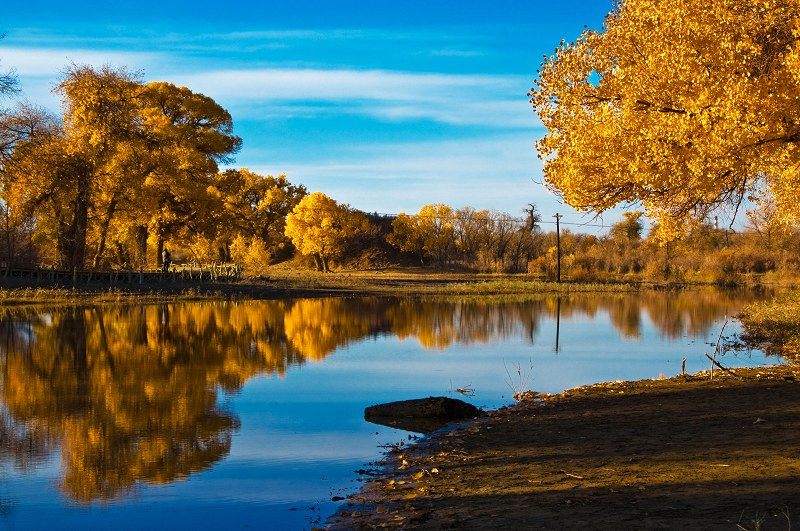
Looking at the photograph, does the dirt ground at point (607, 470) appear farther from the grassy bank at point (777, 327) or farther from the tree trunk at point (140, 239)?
the tree trunk at point (140, 239)

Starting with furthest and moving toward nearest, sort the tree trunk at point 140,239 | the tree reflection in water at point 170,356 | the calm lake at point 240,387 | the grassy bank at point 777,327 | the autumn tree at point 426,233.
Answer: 1. the autumn tree at point 426,233
2. the tree trunk at point 140,239
3. the grassy bank at point 777,327
4. the tree reflection in water at point 170,356
5. the calm lake at point 240,387

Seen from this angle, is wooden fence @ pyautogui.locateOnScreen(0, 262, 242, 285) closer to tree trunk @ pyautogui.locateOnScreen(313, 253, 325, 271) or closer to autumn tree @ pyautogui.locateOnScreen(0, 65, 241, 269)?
autumn tree @ pyautogui.locateOnScreen(0, 65, 241, 269)

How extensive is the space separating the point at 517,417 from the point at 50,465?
6851 mm

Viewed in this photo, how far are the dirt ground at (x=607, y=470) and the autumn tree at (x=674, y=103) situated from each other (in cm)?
428

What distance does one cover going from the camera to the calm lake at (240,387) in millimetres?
9078

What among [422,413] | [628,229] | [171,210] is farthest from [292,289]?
[628,229]

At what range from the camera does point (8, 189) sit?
39125 mm

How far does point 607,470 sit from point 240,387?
33.5ft

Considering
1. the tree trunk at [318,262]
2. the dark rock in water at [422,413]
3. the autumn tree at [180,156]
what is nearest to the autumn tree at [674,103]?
the dark rock in water at [422,413]

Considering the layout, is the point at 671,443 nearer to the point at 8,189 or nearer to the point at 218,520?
the point at 218,520

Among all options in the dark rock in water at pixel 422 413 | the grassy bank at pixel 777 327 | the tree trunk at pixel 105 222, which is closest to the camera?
the dark rock in water at pixel 422 413

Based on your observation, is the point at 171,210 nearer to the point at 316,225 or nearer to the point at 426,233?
the point at 316,225

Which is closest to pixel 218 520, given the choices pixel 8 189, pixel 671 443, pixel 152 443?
pixel 152 443

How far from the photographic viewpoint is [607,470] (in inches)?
334
